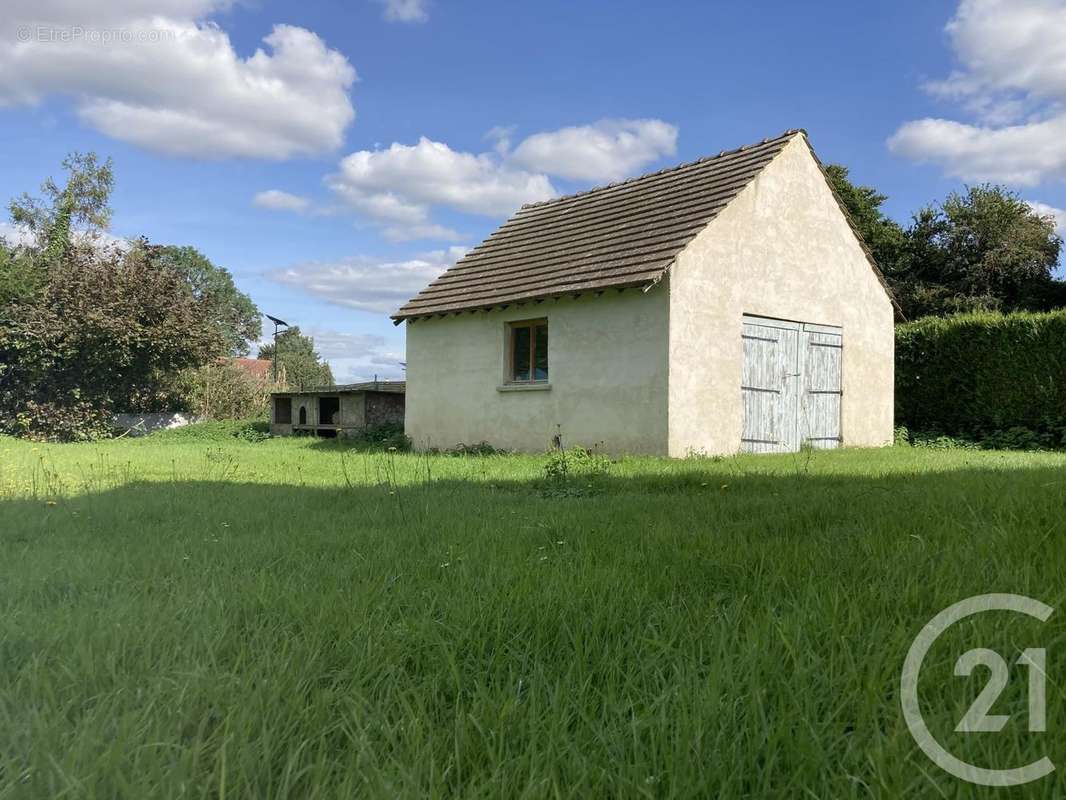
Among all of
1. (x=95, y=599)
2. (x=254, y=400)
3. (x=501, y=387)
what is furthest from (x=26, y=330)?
(x=95, y=599)

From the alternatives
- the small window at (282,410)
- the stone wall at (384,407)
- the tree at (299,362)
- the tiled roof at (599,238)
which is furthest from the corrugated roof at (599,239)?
the tree at (299,362)

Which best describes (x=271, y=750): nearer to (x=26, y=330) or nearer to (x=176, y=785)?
(x=176, y=785)

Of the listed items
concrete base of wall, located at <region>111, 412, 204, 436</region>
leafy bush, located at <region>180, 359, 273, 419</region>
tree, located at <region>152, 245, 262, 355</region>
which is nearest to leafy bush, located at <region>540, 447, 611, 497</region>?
concrete base of wall, located at <region>111, 412, 204, 436</region>

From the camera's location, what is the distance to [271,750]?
5.61ft

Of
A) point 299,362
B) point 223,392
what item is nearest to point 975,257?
point 223,392

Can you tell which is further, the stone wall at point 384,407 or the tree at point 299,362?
the tree at point 299,362

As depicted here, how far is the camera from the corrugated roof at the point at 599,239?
12.7 m

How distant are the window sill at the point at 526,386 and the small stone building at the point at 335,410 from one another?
6.70 m

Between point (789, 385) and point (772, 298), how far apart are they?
1.80m

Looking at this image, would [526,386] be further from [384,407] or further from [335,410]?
[335,410]

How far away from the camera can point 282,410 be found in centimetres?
2412

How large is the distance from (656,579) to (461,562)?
3.29ft
